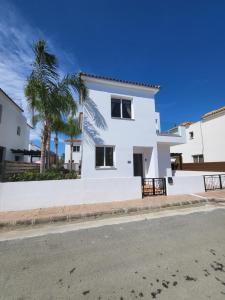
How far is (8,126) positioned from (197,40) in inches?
715

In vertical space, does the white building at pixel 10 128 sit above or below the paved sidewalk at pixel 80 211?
above

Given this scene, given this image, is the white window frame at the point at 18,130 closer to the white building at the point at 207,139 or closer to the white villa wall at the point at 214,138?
the white building at the point at 207,139

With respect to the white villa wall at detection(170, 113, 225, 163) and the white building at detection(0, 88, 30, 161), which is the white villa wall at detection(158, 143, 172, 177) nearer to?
the white villa wall at detection(170, 113, 225, 163)

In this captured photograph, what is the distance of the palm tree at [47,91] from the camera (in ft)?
29.0

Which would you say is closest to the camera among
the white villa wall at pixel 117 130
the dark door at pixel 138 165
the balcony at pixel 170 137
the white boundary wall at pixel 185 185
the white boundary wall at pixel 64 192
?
the white boundary wall at pixel 64 192

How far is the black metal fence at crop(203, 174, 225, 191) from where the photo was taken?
1162 cm

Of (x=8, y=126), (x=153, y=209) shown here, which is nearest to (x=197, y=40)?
(x=153, y=209)

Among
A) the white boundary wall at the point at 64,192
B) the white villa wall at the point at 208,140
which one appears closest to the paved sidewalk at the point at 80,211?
the white boundary wall at the point at 64,192

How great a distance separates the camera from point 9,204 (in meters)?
7.27

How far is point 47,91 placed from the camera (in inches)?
356

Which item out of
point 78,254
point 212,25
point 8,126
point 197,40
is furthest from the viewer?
point 8,126

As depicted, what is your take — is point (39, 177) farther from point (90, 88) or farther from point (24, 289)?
point (90, 88)

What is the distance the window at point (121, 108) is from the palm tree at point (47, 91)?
10.4ft

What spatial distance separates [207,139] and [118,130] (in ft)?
47.7
